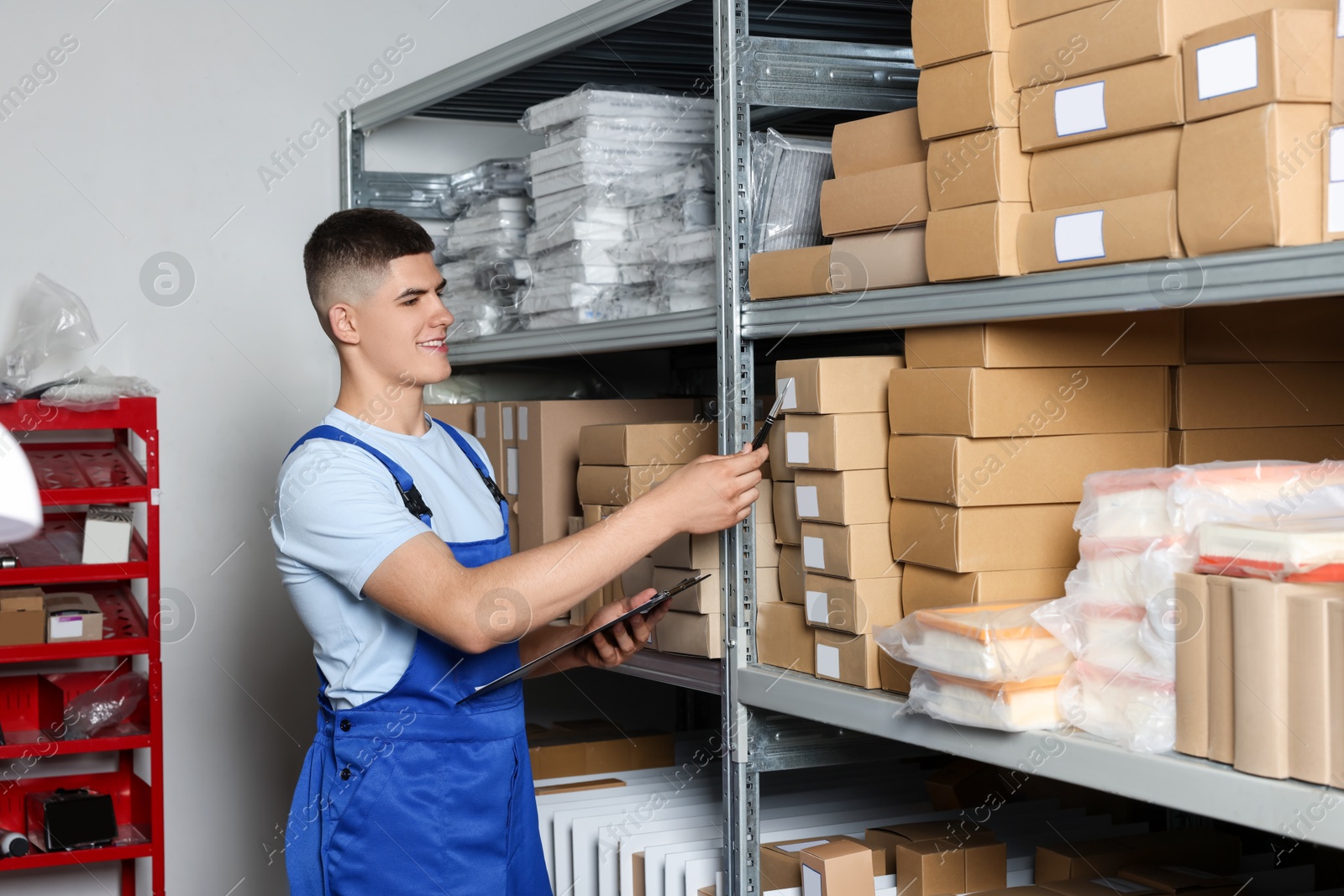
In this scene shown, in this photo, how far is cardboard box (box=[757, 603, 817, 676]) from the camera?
83.1 inches

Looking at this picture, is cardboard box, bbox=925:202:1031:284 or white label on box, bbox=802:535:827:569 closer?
cardboard box, bbox=925:202:1031:284

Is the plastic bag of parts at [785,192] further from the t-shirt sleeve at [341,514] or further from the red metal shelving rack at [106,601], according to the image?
the red metal shelving rack at [106,601]

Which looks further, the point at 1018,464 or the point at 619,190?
the point at 619,190

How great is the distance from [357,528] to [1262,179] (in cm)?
139

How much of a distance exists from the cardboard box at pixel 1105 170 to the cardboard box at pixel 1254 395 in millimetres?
427

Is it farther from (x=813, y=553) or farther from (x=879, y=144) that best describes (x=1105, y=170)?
(x=813, y=553)

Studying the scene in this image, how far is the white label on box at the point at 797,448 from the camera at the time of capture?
6.66 feet

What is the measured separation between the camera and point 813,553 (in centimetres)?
207

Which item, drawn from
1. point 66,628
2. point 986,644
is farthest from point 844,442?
point 66,628

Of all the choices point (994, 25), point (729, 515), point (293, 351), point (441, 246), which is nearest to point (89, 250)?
point (293, 351)

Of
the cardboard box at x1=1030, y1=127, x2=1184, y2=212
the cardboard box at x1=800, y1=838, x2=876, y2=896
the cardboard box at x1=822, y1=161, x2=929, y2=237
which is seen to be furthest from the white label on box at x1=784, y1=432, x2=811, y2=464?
the cardboard box at x1=800, y1=838, x2=876, y2=896

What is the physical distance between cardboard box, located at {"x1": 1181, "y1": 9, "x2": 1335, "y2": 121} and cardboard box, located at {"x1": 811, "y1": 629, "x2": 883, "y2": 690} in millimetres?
954

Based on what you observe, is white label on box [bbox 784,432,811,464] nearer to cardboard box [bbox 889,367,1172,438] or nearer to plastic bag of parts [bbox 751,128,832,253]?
cardboard box [bbox 889,367,1172,438]

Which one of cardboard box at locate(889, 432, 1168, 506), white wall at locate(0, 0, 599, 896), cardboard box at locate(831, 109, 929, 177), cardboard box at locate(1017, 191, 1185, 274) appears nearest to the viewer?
cardboard box at locate(1017, 191, 1185, 274)
